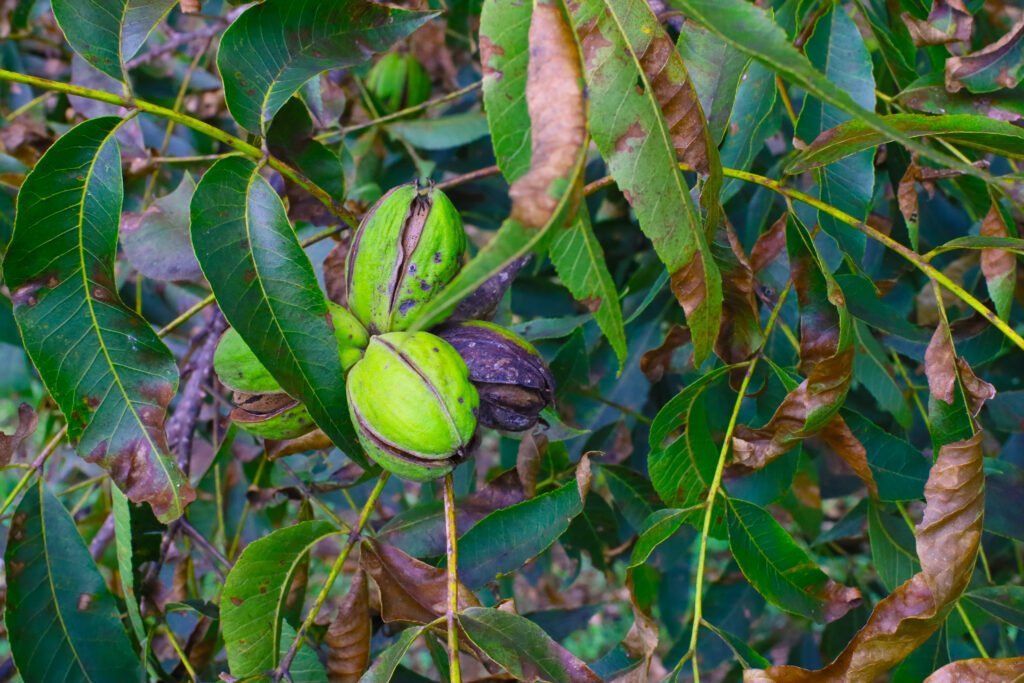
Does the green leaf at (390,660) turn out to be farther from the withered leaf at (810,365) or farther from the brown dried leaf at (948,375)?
the brown dried leaf at (948,375)

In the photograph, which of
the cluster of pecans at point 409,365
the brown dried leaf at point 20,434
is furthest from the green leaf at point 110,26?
the brown dried leaf at point 20,434

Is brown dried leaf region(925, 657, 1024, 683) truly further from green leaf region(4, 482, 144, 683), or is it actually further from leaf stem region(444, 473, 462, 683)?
green leaf region(4, 482, 144, 683)

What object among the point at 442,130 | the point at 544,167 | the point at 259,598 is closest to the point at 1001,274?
the point at 544,167

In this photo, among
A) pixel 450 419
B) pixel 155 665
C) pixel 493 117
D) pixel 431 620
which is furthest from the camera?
pixel 155 665

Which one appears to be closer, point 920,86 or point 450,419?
point 450,419

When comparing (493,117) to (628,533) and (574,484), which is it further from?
(628,533)

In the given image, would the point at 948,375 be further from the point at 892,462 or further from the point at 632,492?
the point at 632,492

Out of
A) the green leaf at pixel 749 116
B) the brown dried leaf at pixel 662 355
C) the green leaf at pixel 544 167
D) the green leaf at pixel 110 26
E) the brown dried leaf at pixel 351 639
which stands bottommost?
the brown dried leaf at pixel 351 639

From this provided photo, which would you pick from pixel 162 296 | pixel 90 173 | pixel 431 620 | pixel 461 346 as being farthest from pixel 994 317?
pixel 162 296
